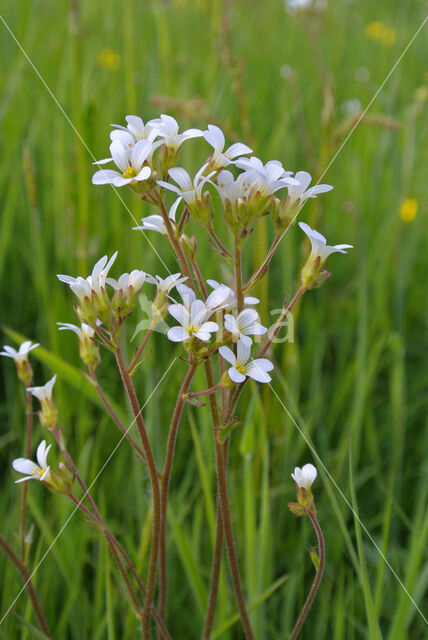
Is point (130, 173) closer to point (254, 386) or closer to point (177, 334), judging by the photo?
point (177, 334)

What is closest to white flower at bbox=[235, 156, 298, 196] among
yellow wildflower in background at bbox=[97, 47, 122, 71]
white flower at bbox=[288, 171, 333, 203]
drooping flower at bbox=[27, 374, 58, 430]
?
white flower at bbox=[288, 171, 333, 203]

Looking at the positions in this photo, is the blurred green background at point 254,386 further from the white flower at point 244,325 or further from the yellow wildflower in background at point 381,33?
the yellow wildflower in background at point 381,33

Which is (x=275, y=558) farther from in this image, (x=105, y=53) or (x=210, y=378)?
(x=105, y=53)

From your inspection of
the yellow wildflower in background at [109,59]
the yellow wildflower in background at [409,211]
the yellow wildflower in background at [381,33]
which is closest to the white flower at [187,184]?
the yellow wildflower in background at [409,211]

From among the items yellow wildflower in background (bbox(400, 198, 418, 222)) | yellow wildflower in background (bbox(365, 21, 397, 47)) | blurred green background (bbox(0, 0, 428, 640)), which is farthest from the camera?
yellow wildflower in background (bbox(365, 21, 397, 47))

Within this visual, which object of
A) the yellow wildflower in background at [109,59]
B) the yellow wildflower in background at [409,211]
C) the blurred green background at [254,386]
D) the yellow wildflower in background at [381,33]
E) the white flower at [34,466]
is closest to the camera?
the white flower at [34,466]

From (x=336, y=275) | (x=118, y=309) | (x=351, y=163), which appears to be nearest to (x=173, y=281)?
(x=118, y=309)

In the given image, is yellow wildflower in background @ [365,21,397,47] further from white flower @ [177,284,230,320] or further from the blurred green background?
white flower @ [177,284,230,320]
